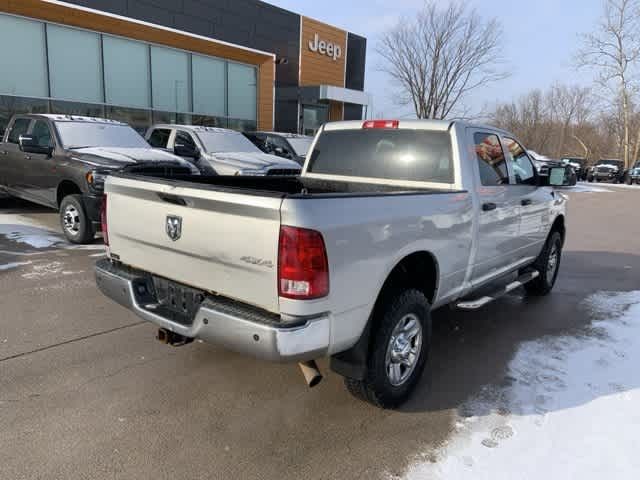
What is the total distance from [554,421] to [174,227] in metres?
2.68

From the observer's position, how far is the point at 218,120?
1972cm

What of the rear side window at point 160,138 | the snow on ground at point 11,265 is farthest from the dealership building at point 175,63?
the snow on ground at point 11,265

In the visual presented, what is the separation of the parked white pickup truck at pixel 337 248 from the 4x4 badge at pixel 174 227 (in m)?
0.01

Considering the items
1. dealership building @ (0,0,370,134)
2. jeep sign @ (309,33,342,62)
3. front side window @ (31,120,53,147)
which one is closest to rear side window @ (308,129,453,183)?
front side window @ (31,120,53,147)

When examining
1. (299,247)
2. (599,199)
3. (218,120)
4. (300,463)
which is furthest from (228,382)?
(599,199)

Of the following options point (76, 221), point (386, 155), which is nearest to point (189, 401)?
point (386, 155)

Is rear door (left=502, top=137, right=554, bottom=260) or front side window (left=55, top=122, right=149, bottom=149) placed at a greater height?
front side window (left=55, top=122, right=149, bottom=149)

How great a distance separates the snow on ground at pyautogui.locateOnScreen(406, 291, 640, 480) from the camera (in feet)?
9.00

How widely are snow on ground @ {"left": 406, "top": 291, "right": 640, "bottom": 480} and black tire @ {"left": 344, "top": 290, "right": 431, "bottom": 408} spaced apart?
411 millimetres

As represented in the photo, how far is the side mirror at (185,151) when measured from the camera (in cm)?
1026

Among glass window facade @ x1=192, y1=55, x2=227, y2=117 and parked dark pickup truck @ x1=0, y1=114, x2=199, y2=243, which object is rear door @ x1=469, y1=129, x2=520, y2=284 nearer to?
parked dark pickup truck @ x1=0, y1=114, x2=199, y2=243

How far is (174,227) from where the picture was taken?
9.97ft

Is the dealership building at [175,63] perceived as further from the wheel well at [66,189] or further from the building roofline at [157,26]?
the wheel well at [66,189]

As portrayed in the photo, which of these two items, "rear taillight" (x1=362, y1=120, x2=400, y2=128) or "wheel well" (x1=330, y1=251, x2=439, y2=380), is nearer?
"wheel well" (x1=330, y1=251, x2=439, y2=380)
